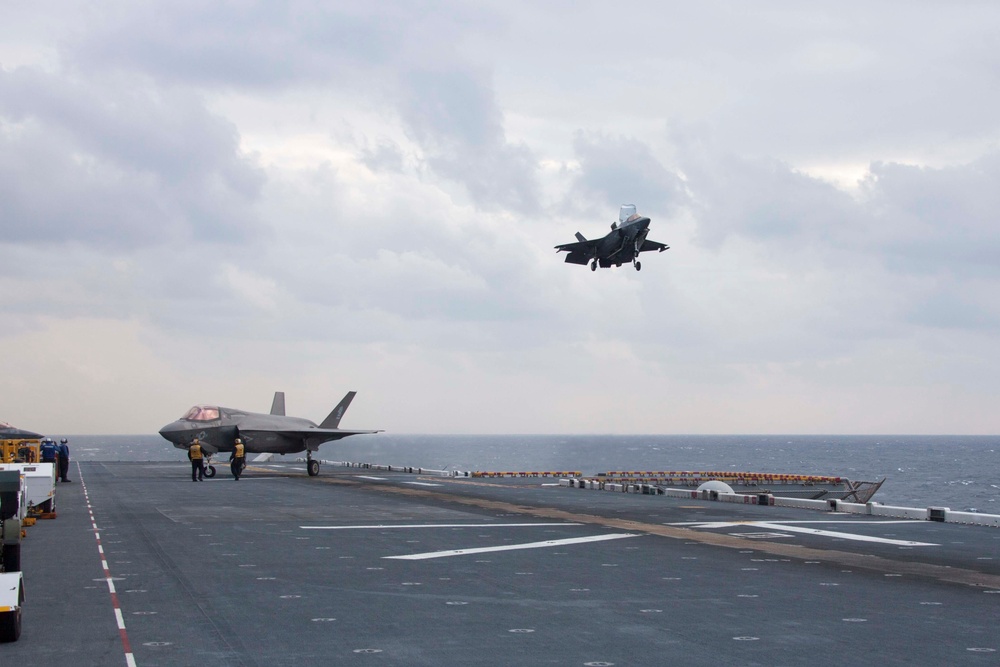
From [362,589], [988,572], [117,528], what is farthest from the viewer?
[117,528]

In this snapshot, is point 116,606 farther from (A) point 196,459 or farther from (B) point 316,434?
(B) point 316,434

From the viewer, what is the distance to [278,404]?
2616 inches

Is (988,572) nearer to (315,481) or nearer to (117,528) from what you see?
(117,528)

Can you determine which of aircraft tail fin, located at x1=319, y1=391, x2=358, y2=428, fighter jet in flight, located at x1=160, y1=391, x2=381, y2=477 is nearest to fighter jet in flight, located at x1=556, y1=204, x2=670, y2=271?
fighter jet in flight, located at x1=160, y1=391, x2=381, y2=477

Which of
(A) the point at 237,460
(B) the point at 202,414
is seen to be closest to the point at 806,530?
(A) the point at 237,460

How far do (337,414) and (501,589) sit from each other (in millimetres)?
47729

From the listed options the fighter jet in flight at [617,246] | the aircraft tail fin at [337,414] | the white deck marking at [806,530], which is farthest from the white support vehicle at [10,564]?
the aircraft tail fin at [337,414]

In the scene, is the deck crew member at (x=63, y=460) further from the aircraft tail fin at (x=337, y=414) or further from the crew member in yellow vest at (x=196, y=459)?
the aircraft tail fin at (x=337, y=414)

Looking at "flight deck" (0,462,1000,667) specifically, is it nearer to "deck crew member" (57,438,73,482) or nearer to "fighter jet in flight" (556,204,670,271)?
"fighter jet in flight" (556,204,670,271)

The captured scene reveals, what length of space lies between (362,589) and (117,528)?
12.5m

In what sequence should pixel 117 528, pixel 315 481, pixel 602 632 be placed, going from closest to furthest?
pixel 602 632 < pixel 117 528 < pixel 315 481

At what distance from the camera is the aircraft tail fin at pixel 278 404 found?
217 feet

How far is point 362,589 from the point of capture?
16.1 metres

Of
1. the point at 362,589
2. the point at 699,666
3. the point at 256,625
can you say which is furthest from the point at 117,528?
the point at 699,666
